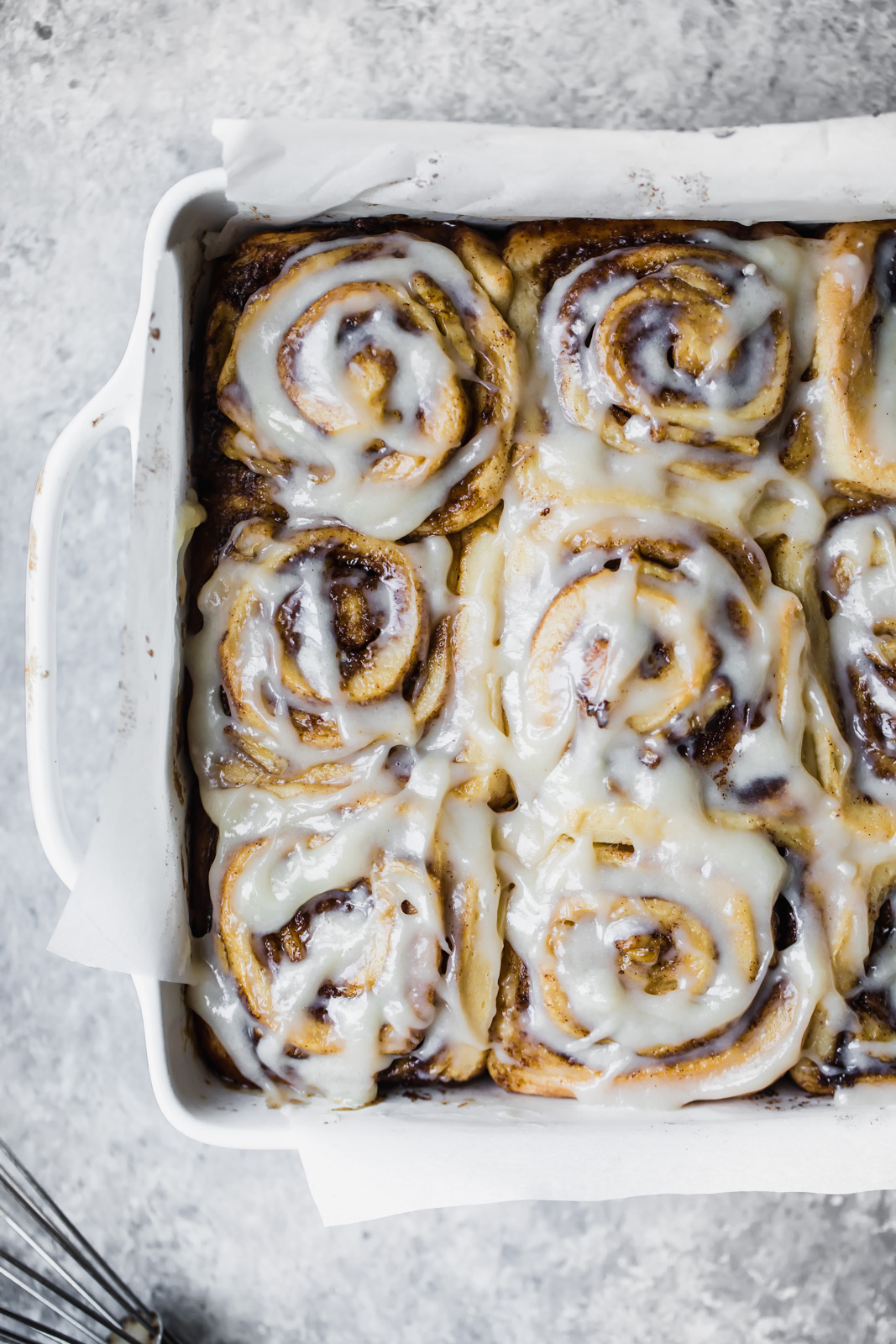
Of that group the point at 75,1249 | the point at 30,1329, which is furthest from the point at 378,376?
the point at 30,1329

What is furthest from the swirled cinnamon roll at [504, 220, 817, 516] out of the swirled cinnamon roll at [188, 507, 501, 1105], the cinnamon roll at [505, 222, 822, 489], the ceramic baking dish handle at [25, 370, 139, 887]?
the ceramic baking dish handle at [25, 370, 139, 887]

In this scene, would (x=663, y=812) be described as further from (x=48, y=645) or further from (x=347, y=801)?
(x=48, y=645)

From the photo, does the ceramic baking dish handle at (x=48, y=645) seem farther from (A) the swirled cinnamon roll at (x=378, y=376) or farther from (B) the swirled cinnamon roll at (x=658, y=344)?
(B) the swirled cinnamon roll at (x=658, y=344)

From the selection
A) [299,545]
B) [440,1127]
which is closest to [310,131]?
[299,545]

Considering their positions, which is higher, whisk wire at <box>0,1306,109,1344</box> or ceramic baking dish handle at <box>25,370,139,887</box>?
ceramic baking dish handle at <box>25,370,139,887</box>

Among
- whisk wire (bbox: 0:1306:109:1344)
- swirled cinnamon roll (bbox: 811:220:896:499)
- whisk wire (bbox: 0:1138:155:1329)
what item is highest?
swirled cinnamon roll (bbox: 811:220:896:499)

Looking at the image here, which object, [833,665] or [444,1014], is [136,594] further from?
[833,665]

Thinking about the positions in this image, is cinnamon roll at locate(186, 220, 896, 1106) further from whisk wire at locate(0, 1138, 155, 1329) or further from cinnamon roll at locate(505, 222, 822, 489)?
whisk wire at locate(0, 1138, 155, 1329)
